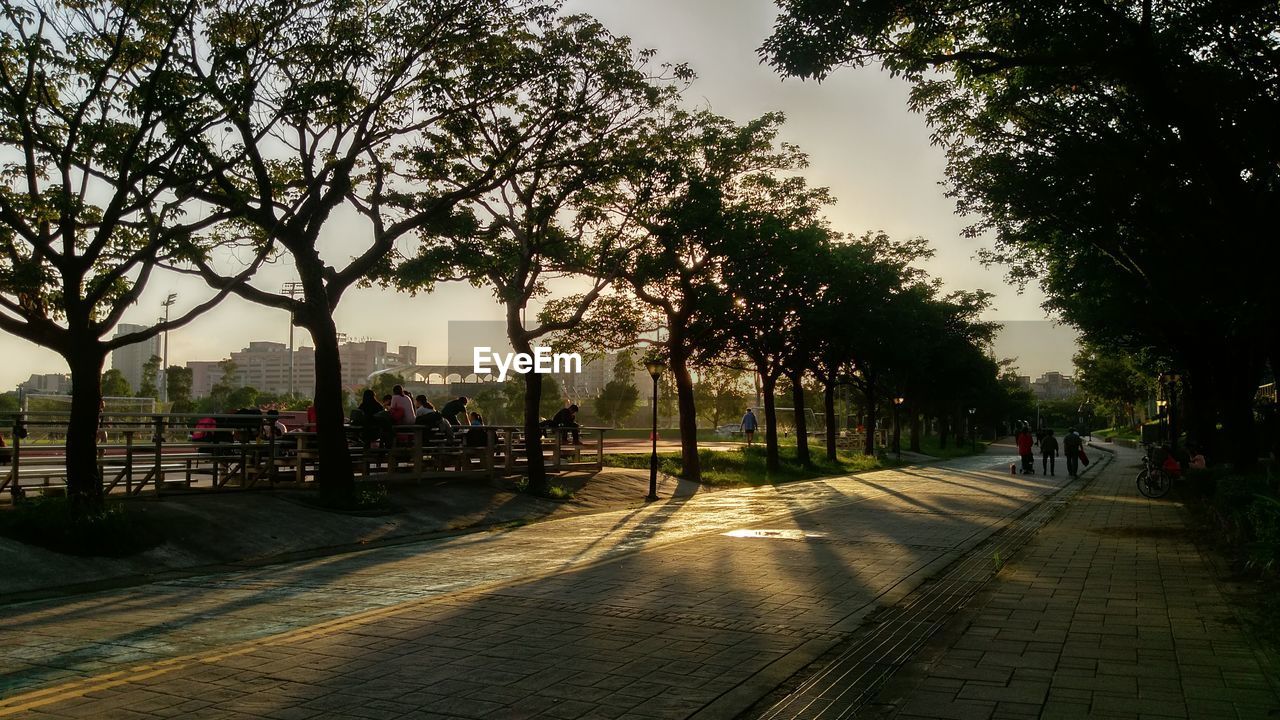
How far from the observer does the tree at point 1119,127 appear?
1085cm

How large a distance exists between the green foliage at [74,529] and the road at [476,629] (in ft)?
4.35

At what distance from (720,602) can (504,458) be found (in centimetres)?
1298

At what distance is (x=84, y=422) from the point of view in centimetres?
1182

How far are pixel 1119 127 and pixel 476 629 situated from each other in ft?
43.2

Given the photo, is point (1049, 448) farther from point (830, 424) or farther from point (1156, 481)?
point (1156, 481)

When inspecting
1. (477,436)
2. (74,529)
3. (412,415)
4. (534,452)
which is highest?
(412,415)

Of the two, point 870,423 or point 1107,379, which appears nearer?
point 870,423

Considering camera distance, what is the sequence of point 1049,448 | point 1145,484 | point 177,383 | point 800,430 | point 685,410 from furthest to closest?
1. point 177,383
2. point 800,430
3. point 1049,448
4. point 685,410
5. point 1145,484

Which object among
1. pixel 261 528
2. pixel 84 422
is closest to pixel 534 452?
pixel 261 528

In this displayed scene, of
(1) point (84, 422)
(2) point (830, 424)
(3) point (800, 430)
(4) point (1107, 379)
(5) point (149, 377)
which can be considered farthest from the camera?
(5) point (149, 377)

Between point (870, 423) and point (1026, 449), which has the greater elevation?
point (870, 423)

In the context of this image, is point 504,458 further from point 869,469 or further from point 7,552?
point 869,469

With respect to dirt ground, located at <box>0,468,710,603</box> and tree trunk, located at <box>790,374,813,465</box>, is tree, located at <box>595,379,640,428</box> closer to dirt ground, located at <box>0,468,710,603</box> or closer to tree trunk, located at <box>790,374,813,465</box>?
tree trunk, located at <box>790,374,813,465</box>

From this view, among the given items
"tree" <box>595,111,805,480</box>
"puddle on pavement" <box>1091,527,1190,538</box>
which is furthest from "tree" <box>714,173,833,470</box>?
"puddle on pavement" <box>1091,527,1190,538</box>
